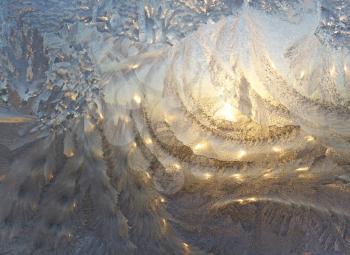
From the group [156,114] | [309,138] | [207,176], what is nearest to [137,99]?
[156,114]

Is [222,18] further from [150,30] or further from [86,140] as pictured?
[86,140]

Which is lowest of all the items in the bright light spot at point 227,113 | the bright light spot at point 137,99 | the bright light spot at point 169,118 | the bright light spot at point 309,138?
the bright light spot at point 309,138

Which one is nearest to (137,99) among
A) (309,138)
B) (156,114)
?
(156,114)

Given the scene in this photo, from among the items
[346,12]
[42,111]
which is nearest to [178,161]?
[42,111]

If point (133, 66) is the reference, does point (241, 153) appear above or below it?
below

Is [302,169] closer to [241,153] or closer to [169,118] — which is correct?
[241,153]

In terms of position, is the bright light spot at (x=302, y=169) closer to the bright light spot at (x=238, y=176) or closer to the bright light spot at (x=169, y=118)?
the bright light spot at (x=238, y=176)

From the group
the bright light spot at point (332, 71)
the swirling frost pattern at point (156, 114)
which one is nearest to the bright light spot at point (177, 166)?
the swirling frost pattern at point (156, 114)
